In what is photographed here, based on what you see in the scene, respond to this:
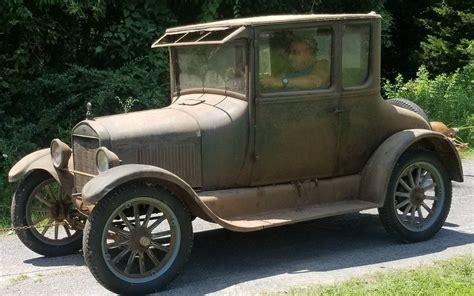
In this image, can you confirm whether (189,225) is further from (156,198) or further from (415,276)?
(415,276)

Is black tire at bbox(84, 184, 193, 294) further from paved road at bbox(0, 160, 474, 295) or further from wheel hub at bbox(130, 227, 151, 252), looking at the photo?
paved road at bbox(0, 160, 474, 295)

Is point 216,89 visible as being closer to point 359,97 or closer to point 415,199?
point 359,97

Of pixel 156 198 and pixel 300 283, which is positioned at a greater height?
pixel 156 198

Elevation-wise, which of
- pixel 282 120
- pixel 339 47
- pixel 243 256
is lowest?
pixel 243 256

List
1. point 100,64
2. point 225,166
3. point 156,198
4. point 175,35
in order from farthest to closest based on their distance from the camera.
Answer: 1. point 100,64
2. point 175,35
3. point 225,166
4. point 156,198

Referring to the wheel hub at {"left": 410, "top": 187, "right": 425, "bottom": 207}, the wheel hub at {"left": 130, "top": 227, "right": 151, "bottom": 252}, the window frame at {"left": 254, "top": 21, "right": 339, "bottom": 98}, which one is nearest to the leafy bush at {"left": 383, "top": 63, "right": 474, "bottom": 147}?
the wheel hub at {"left": 410, "top": 187, "right": 425, "bottom": 207}

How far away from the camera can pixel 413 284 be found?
4.96 meters

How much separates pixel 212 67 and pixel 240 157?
2.95ft

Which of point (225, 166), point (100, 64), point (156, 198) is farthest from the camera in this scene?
point (100, 64)

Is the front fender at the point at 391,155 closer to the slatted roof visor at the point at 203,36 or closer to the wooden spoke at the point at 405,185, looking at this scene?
the wooden spoke at the point at 405,185

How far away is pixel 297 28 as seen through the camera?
595 centimetres

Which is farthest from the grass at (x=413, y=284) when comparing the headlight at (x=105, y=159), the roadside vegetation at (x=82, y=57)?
the roadside vegetation at (x=82, y=57)

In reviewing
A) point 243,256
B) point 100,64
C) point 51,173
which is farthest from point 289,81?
point 100,64

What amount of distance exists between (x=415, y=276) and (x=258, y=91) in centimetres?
189
